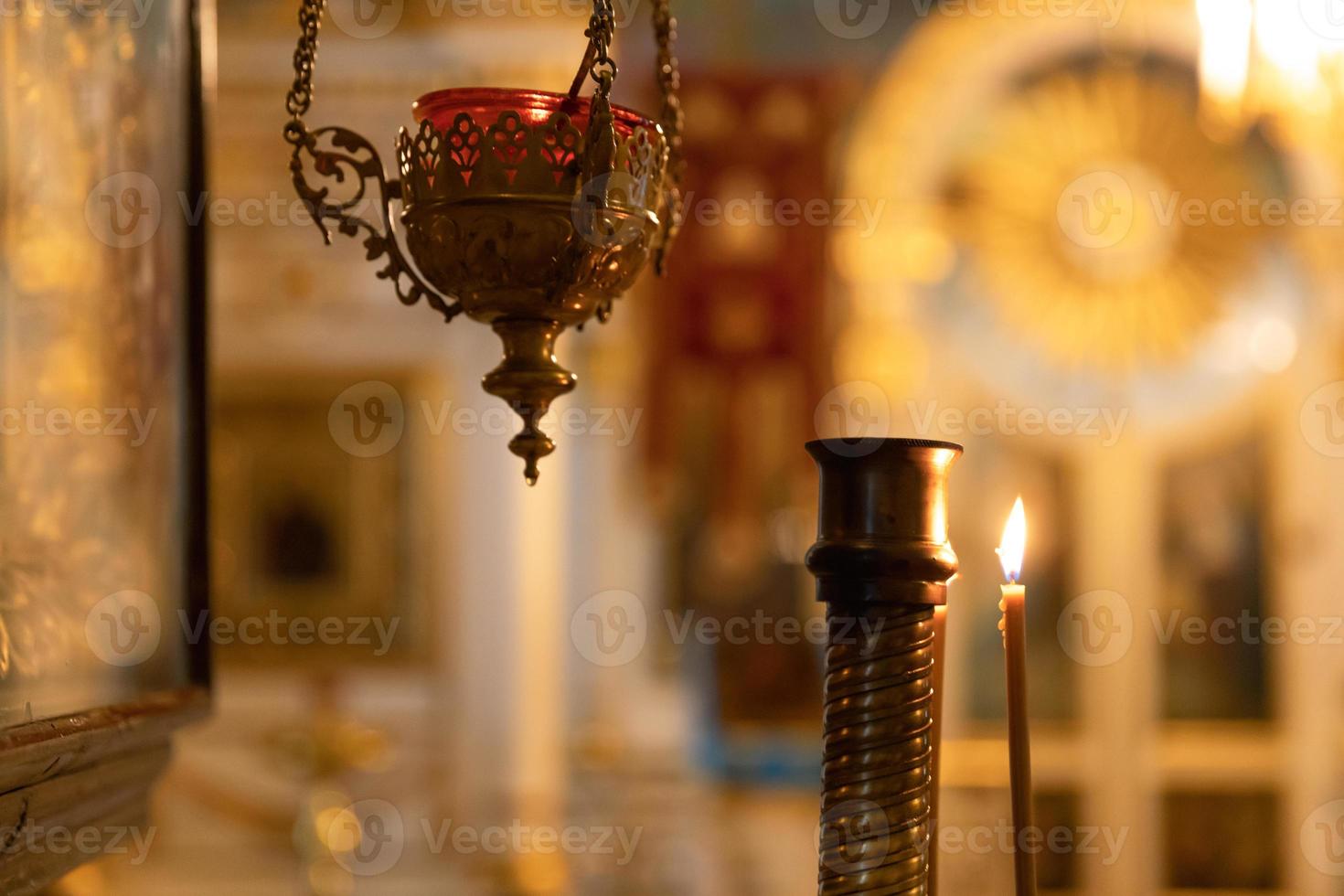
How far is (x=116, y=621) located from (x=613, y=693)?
15.5ft

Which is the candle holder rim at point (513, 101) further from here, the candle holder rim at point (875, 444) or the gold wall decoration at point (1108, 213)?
the gold wall decoration at point (1108, 213)

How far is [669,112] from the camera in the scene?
49.9 inches

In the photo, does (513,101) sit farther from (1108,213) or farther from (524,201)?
(1108,213)

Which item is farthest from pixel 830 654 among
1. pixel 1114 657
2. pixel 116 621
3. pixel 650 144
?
pixel 1114 657

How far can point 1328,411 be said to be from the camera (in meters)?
6.21

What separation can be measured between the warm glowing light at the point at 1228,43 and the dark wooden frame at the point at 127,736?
300 cm

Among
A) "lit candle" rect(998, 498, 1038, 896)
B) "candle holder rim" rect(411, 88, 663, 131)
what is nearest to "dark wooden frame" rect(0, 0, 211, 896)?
"candle holder rim" rect(411, 88, 663, 131)

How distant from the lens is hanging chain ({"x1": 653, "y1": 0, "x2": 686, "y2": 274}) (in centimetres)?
121

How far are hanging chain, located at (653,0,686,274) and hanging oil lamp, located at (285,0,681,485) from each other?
0.11 meters

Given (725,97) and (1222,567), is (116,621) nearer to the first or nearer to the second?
(725,97)

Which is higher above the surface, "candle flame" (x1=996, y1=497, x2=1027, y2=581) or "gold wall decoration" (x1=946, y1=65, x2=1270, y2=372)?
"gold wall decoration" (x1=946, y1=65, x2=1270, y2=372)

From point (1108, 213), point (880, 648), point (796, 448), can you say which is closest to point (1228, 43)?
point (1108, 213)

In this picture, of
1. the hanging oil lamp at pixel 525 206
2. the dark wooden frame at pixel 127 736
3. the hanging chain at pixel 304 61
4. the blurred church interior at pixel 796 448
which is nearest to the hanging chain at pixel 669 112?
the hanging oil lamp at pixel 525 206

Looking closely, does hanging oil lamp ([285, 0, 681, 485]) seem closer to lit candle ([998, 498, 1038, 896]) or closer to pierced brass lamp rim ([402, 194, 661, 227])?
pierced brass lamp rim ([402, 194, 661, 227])
